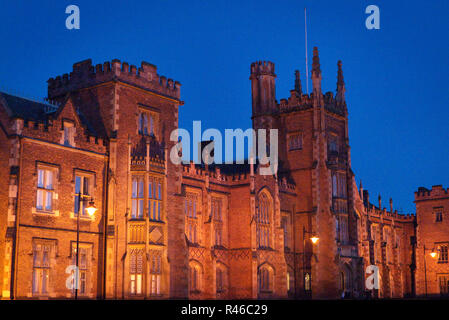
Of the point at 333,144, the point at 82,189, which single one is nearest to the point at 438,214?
the point at 333,144

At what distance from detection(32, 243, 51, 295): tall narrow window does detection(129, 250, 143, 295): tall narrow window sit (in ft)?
17.6

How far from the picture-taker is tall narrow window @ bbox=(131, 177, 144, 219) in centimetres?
3828

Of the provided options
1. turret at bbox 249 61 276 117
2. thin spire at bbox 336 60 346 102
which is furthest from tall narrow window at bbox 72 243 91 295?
thin spire at bbox 336 60 346 102

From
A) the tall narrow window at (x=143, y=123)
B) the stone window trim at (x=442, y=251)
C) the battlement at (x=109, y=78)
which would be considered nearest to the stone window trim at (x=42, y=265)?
the tall narrow window at (x=143, y=123)

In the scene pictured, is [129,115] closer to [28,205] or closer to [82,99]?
[82,99]

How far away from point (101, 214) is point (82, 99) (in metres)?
7.51

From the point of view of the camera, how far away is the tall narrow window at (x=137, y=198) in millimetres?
38281

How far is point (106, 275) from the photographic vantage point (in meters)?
36.3

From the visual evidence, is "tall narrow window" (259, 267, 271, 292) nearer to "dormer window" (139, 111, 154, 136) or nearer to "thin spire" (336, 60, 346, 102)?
"dormer window" (139, 111, 154, 136)

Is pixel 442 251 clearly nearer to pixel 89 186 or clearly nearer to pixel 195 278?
pixel 195 278

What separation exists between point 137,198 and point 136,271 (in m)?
4.20

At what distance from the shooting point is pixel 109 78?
38.6 meters
